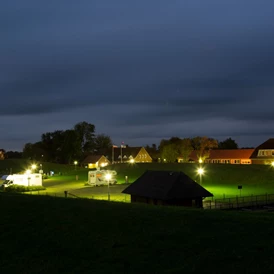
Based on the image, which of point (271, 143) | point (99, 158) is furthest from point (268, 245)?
point (99, 158)

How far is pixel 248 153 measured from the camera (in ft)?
360

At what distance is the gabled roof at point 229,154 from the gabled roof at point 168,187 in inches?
2993

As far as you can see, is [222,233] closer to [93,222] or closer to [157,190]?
[93,222]

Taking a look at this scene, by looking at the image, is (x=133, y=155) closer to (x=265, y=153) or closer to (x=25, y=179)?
(x=265, y=153)

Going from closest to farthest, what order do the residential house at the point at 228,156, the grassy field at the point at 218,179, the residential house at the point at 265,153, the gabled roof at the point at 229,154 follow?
the grassy field at the point at 218,179 < the residential house at the point at 265,153 < the residential house at the point at 228,156 < the gabled roof at the point at 229,154

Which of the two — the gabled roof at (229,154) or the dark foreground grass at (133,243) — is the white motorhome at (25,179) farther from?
the gabled roof at (229,154)

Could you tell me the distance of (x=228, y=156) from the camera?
374 feet

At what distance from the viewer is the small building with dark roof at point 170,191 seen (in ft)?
114

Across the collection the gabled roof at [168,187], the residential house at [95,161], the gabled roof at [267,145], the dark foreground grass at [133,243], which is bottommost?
the dark foreground grass at [133,243]

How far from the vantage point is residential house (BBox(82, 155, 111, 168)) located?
5207 inches

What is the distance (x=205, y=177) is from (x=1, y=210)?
57459 millimetres

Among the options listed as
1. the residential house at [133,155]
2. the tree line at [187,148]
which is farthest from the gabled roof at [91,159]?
the tree line at [187,148]

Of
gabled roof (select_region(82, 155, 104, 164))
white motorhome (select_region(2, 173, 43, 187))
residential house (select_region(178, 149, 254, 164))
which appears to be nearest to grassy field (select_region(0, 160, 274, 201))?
white motorhome (select_region(2, 173, 43, 187))

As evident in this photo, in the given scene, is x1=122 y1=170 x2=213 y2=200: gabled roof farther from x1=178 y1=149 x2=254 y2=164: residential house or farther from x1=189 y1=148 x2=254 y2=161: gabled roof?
x1=189 y1=148 x2=254 y2=161: gabled roof
